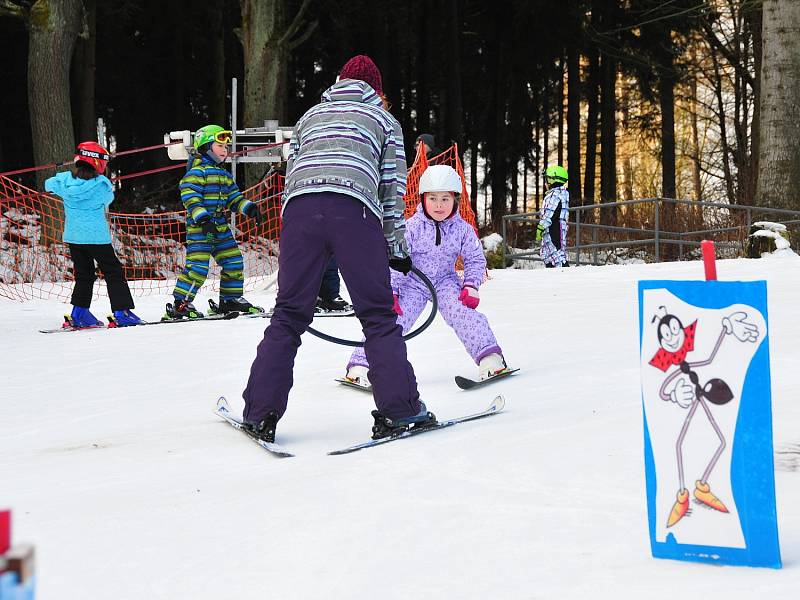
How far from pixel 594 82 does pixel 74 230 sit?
22485 mm

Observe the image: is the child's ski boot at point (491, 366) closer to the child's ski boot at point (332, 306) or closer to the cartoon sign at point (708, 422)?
the cartoon sign at point (708, 422)

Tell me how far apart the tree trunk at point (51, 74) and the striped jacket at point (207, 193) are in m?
6.51

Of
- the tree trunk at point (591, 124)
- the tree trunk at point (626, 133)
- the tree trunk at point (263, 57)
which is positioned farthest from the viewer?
the tree trunk at point (626, 133)

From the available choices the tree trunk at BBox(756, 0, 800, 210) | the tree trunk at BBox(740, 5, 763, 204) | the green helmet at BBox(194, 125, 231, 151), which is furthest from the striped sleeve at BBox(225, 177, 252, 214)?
the tree trunk at BBox(740, 5, 763, 204)

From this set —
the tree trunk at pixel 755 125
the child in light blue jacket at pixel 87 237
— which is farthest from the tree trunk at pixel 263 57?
the child in light blue jacket at pixel 87 237

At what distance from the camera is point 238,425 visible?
15.6 feet

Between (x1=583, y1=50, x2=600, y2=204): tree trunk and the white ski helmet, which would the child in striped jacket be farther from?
(x1=583, y1=50, x2=600, y2=204): tree trunk

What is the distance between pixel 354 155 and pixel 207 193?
4.61 m

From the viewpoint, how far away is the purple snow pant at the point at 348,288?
14.1 ft

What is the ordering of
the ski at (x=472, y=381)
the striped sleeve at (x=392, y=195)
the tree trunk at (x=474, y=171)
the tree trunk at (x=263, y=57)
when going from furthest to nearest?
the tree trunk at (x=474, y=171) < the tree trunk at (x=263, y=57) < the ski at (x=472, y=381) < the striped sleeve at (x=392, y=195)

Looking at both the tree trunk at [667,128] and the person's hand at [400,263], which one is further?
the tree trunk at [667,128]

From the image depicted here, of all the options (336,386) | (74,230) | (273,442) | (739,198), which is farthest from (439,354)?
(739,198)

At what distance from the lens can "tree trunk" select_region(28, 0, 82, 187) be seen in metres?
14.3

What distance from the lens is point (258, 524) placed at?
3223 millimetres
